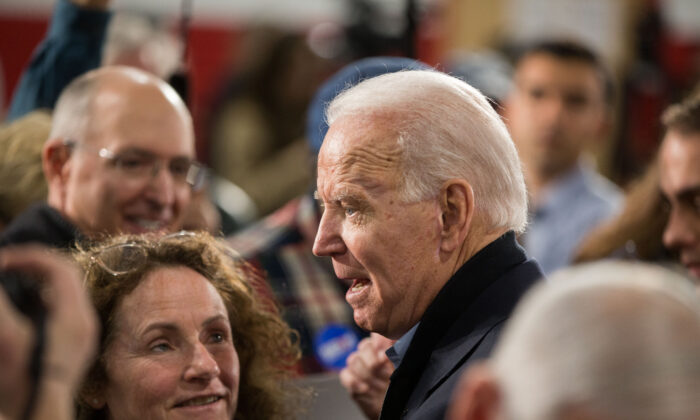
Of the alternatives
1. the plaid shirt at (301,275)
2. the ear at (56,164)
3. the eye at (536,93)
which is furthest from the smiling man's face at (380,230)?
the eye at (536,93)

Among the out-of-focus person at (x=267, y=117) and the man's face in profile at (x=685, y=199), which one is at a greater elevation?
the man's face in profile at (x=685, y=199)

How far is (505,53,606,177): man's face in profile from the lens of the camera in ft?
18.6

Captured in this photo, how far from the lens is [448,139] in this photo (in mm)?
2322

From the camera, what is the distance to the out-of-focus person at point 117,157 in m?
3.20

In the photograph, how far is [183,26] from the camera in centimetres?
350

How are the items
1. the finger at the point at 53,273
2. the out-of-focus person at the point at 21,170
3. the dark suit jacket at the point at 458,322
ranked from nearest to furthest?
1. the finger at the point at 53,273
2. the dark suit jacket at the point at 458,322
3. the out-of-focus person at the point at 21,170

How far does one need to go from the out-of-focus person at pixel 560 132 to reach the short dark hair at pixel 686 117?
2.09 m

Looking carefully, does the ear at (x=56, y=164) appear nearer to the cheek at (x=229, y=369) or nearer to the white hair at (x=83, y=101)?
the white hair at (x=83, y=101)

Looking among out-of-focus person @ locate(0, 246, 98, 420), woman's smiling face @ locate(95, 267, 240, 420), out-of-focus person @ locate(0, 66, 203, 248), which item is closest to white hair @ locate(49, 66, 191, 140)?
out-of-focus person @ locate(0, 66, 203, 248)

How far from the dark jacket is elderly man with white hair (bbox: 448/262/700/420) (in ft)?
6.81

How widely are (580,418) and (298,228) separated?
2.92 meters

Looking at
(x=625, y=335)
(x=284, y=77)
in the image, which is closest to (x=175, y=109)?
(x=625, y=335)

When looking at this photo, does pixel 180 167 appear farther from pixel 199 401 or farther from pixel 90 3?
pixel 199 401

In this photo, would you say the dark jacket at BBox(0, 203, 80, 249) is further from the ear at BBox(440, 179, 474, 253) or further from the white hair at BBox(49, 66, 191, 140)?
the ear at BBox(440, 179, 474, 253)
